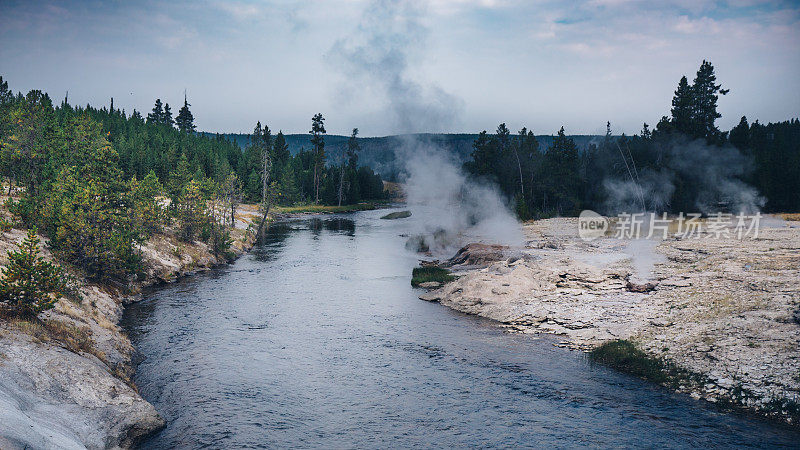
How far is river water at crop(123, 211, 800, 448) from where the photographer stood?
55.8 feet

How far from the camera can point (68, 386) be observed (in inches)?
656

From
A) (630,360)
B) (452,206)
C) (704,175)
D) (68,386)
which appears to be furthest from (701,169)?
(68,386)

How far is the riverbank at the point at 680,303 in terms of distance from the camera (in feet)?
64.7

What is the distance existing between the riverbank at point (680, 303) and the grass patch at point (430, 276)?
78.5 inches

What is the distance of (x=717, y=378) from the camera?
19891 millimetres

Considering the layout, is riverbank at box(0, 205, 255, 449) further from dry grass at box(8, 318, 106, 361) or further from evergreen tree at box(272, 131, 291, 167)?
evergreen tree at box(272, 131, 291, 167)

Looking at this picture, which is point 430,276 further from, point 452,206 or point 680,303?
point 452,206

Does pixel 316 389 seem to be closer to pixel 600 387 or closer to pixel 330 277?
pixel 600 387

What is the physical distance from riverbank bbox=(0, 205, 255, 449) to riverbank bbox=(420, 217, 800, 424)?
2048 cm

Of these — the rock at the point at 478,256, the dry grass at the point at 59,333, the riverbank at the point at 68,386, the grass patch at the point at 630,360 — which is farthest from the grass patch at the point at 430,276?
the dry grass at the point at 59,333

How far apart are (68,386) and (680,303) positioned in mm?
29537

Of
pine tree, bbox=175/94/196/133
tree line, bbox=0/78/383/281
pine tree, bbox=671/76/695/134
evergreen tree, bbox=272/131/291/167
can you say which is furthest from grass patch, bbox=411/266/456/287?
pine tree, bbox=175/94/196/133

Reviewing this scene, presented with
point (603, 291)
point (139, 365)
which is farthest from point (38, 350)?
point (603, 291)

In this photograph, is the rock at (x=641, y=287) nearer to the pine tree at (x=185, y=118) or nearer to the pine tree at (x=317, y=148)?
the pine tree at (x=317, y=148)
